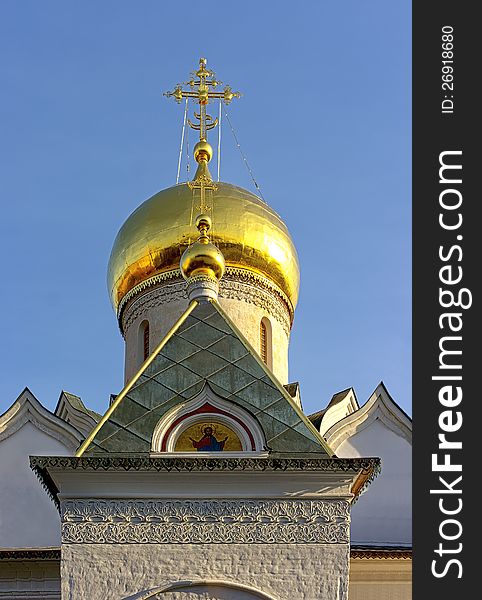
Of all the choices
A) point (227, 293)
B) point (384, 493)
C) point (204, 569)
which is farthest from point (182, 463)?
point (227, 293)

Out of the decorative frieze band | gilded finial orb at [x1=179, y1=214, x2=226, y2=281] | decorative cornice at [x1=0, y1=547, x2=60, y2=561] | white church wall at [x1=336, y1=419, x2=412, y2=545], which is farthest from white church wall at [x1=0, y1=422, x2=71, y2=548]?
white church wall at [x1=336, y1=419, x2=412, y2=545]

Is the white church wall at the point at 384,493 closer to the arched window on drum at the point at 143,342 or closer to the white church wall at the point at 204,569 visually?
the white church wall at the point at 204,569

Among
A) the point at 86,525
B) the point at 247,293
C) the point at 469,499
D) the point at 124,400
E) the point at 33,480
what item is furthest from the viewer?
the point at 247,293

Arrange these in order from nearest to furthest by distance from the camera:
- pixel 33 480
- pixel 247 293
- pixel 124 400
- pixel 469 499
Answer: pixel 469 499
pixel 124 400
pixel 33 480
pixel 247 293

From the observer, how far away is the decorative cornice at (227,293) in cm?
Result: 1229

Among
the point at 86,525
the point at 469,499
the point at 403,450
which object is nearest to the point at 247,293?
the point at 403,450

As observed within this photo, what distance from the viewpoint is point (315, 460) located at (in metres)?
8.23

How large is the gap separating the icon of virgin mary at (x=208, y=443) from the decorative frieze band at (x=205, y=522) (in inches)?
14.4

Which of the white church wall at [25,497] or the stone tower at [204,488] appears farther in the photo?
the white church wall at [25,497]

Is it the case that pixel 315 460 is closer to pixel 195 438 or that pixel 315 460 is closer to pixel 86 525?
pixel 195 438

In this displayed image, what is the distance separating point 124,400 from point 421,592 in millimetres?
2423

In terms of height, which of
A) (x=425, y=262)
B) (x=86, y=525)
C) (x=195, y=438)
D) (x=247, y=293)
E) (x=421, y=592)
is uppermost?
(x=247, y=293)

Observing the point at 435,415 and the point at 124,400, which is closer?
the point at 435,415

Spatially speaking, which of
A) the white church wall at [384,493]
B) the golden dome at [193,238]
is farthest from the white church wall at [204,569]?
the golden dome at [193,238]
